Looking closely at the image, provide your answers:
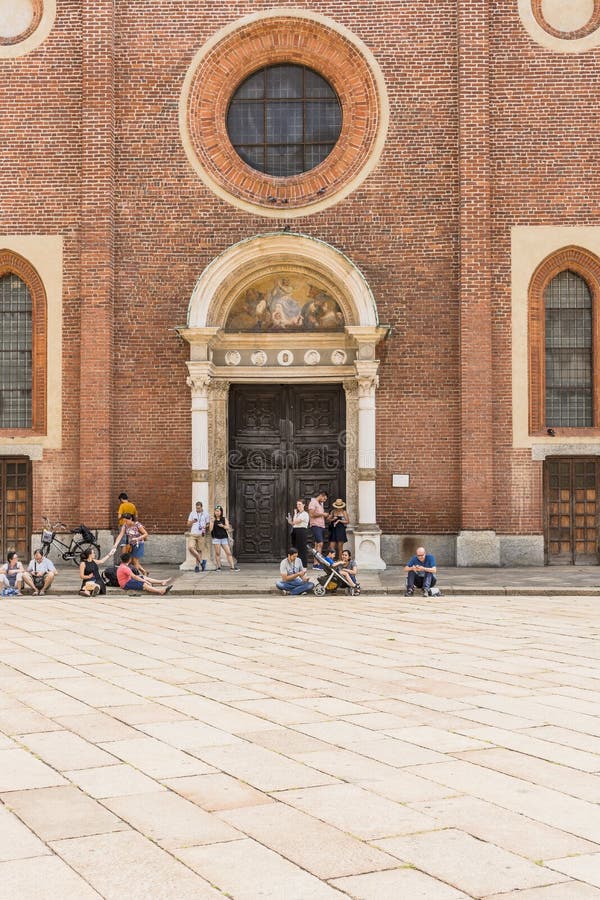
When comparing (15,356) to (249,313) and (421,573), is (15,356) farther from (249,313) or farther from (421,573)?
(421,573)

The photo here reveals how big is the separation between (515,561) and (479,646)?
10.2m

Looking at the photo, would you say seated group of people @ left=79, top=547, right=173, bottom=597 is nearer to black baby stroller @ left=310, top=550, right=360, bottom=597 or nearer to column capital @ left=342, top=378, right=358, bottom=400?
black baby stroller @ left=310, top=550, right=360, bottom=597

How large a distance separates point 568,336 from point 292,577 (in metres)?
7.95

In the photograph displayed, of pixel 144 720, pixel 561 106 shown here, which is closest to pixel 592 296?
pixel 561 106

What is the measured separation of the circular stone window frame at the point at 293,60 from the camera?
21.9 metres

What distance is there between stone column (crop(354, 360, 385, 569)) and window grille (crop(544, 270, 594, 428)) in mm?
3588

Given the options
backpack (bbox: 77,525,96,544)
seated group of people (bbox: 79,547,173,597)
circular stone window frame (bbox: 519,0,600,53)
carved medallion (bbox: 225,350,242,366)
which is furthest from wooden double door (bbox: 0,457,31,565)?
circular stone window frame (bbox: 519,0,600,53)

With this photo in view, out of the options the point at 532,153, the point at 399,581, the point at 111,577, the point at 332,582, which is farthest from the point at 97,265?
the point at 532,153

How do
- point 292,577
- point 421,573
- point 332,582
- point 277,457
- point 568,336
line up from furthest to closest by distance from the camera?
point 277,457
point 568,336
point 332,582
point 292,577
point 421,573

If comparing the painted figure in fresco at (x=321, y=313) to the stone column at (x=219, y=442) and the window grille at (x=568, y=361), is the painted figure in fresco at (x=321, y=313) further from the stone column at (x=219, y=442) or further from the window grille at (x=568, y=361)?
the window grille at (x=568, y=361)

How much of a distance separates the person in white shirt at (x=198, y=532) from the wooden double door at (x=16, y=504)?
3.58m

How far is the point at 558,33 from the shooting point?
21891 millimetres

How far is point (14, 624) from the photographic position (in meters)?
13.5

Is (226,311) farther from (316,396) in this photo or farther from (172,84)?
(172,84)
